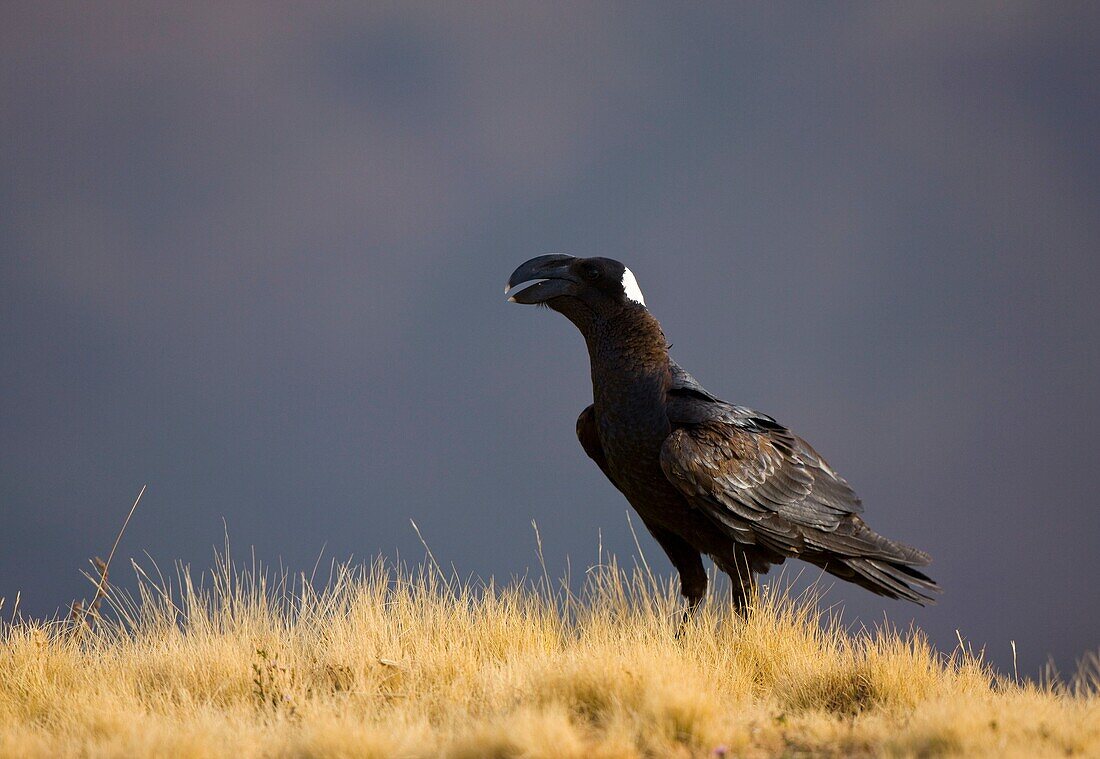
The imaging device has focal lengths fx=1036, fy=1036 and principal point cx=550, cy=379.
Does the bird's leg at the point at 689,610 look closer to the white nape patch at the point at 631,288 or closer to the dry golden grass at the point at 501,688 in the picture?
the dry golden grass at the point at 501,688

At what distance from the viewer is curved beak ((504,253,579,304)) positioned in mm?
6113

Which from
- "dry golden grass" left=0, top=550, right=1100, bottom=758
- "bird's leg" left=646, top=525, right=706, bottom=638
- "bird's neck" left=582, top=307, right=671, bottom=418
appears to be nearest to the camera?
"dry golden grass" left=0, top=550, right=1100, bottom=758

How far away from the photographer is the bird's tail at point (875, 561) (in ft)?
19.5

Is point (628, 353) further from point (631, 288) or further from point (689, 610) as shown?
point (689, 610)

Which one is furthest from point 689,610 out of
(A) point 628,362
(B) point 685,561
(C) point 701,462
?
(A) point 628,362

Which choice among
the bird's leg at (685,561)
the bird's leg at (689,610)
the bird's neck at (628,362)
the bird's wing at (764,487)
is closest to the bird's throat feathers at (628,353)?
the bird's neck at (628,362)

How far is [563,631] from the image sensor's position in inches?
238

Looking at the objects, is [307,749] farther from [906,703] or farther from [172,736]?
[906,703]

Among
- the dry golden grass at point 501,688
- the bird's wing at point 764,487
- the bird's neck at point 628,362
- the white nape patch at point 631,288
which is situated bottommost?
the dry golden grass at point 501,688

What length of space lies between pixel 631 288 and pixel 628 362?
0.47 metres

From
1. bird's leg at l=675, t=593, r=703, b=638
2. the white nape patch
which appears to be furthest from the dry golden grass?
the white nape patch

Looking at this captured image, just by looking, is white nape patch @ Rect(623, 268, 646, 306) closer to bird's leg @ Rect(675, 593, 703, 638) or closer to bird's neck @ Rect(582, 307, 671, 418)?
→ bird's neck @ Rect(582, 307, 671, 418)

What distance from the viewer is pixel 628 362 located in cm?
596

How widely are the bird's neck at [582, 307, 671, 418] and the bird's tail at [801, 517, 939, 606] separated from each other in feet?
4.27
